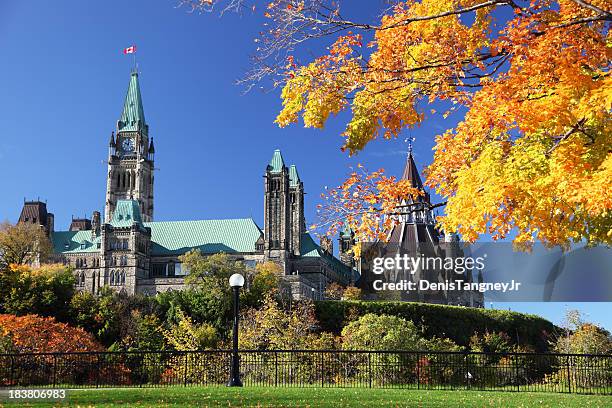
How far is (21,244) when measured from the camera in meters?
86.5

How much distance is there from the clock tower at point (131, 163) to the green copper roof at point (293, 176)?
33805 mm

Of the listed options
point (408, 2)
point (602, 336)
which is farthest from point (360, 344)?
point (408, 2)

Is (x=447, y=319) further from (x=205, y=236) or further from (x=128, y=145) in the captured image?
(x=128, y=145)

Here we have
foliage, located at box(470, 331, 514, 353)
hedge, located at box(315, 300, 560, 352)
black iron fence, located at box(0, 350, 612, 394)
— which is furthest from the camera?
hedge, located at box(315, 300, 560, 352)

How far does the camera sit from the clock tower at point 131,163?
12795 centimetres

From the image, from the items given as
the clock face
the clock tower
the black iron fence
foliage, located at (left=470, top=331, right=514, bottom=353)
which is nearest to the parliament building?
the clock tower

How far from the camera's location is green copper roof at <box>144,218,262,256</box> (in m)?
103

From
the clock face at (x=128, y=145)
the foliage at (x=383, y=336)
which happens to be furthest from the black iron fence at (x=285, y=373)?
the clock face at (x=128, y=145)

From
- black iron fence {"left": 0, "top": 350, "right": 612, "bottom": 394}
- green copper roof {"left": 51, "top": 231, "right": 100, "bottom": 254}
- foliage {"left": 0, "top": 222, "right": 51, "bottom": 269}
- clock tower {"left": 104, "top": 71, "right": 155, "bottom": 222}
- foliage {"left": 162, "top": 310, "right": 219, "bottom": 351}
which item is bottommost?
black iron fence {"left": 0, "top": 350, "right": 612, "bottom": 394}

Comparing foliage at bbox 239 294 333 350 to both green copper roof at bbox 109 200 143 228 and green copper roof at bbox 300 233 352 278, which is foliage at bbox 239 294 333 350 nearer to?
green copper roof at bbox 300 233 352 278

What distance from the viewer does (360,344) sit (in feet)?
123

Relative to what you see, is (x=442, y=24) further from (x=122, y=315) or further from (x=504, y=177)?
(x=122, y=315)

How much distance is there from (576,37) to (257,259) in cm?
9230

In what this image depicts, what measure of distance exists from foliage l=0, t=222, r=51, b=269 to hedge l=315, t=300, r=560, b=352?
42.3 meters
